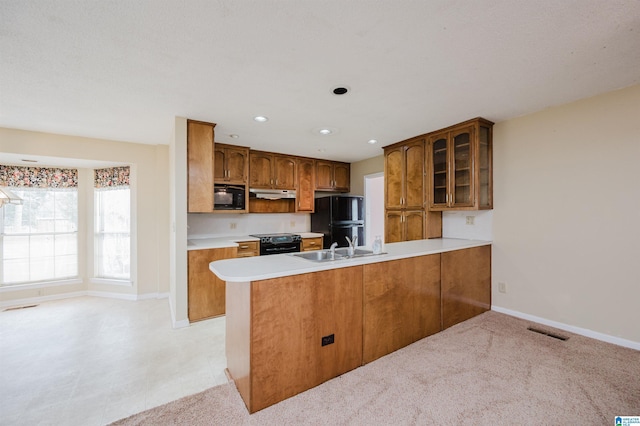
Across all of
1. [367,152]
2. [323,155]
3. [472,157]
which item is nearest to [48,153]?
[323,155]

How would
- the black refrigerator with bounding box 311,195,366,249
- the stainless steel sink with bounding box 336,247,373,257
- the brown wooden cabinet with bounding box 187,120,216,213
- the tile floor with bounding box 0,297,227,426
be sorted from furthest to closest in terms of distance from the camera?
1. the black refrigerator with bounding box 311,195,366,249
2. the brown wooden cabinet with bounding box 187,120,216,213
3. the stainless steel sink with bounding box 336,247,373,257
4. the tile floor with bounding box 0,297,227,426

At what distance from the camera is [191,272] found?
122 inches

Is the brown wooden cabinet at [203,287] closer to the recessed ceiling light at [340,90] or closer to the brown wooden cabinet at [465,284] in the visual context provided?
the recessed ceiling light at [340,90]

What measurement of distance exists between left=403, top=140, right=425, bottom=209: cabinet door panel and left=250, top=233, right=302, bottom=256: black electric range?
1.86 metres

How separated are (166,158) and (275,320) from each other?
3.70 m

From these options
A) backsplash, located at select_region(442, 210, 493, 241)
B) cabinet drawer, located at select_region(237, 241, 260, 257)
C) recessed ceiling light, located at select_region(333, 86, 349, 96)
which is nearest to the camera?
recessed ceiling light, located at select_region(333, 86, 349, 96)

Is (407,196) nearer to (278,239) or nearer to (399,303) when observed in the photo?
(399,303)

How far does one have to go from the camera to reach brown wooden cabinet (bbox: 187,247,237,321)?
3.11 meters

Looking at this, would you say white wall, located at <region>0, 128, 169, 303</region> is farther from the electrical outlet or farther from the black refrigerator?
the electrical outlet

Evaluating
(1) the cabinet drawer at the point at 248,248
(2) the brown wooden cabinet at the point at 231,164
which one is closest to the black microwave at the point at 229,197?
(2) the brown wooden cabinet at the point at 231,164

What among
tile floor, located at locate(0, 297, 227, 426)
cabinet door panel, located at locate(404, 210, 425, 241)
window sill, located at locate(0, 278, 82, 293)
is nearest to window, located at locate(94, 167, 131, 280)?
window sill, located at locate(0, 278, 82, 293)

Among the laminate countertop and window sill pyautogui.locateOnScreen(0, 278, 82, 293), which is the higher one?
the laminate countertop

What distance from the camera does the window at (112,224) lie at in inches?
165

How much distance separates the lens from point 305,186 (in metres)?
5.02
